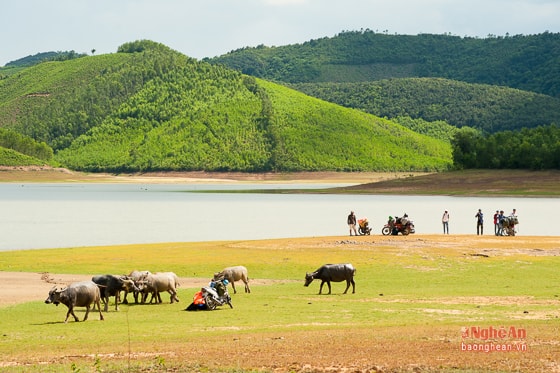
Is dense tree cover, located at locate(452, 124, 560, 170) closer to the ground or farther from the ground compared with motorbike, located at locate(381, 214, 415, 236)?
farther from the ground

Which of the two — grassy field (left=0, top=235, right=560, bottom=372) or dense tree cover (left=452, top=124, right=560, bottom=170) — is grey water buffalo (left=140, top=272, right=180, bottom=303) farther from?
dense tree cover (left=452, top=124, right=560, bottom=170)

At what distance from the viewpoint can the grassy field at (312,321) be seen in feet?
60.4

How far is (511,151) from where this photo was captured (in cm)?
14412

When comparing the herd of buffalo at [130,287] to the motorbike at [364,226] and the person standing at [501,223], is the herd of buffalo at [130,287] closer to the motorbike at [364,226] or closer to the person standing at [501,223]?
the motorbike at [364,226]

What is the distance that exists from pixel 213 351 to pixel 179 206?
8934 cm

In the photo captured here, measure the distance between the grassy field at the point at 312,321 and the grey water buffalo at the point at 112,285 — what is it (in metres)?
0.61

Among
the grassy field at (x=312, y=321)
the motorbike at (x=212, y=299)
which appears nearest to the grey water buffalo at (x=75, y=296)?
the grassy field at (x=312, y=321)

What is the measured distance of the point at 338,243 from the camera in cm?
5003

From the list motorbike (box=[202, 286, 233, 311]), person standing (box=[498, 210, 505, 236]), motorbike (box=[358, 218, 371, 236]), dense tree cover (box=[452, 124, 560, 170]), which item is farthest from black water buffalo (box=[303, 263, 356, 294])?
dense tree cover (box=[452, 124, 560, 170])

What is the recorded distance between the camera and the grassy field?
60.4 ft

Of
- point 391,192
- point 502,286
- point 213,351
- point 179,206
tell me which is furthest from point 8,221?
point 391,192

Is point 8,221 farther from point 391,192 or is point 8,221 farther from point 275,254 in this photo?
point 391,192

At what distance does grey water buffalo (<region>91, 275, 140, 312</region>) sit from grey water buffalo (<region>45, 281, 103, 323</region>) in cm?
234

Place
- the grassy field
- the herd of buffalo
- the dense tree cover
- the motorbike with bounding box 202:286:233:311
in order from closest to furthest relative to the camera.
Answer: the grassy field → the herd of buffalo → the motorbike with bounding box 202:286:233:311 → the dense tree cover
